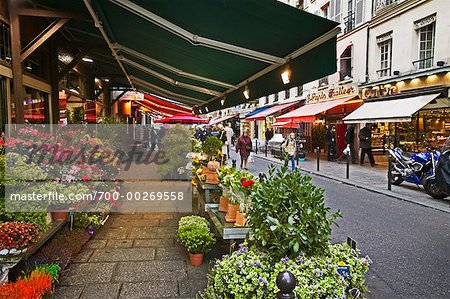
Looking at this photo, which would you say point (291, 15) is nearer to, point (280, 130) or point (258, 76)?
point (258, 76)

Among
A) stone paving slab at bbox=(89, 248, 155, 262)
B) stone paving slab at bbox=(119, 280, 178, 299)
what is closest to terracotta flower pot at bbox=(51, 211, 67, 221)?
stone paving slab at bbox=(89, 248, 155, 262)

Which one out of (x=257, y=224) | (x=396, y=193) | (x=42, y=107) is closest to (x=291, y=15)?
(x=257, y=224)

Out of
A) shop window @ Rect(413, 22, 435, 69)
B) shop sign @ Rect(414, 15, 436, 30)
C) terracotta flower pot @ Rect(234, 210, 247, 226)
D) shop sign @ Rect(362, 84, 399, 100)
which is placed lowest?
terracotta flower pot @ Rect(234, 210, 247, 226)

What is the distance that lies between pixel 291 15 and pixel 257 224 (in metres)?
2.25

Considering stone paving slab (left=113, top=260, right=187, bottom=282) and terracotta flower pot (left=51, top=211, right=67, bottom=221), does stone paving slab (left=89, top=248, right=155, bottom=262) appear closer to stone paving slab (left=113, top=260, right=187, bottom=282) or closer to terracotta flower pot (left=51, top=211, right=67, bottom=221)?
stone paving slab (left=113, top=260, right=187, bottom=282)

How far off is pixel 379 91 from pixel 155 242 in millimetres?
14426

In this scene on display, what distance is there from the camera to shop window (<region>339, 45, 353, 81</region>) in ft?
64.3

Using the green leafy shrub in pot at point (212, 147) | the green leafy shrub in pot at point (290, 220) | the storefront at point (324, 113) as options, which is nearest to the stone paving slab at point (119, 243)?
the green leafy shrub in pot at point (212, 147)

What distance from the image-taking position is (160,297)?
3.73 meters

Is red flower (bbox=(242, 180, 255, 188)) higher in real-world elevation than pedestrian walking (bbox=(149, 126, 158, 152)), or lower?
lower

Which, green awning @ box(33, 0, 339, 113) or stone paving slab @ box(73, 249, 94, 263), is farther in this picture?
stone paving slab @ box(73, 249, 94, 263)

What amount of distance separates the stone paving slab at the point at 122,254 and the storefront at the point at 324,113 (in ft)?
47.1

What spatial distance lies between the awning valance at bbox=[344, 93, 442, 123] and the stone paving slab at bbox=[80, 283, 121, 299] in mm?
11430

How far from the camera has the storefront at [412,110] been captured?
12.6m
